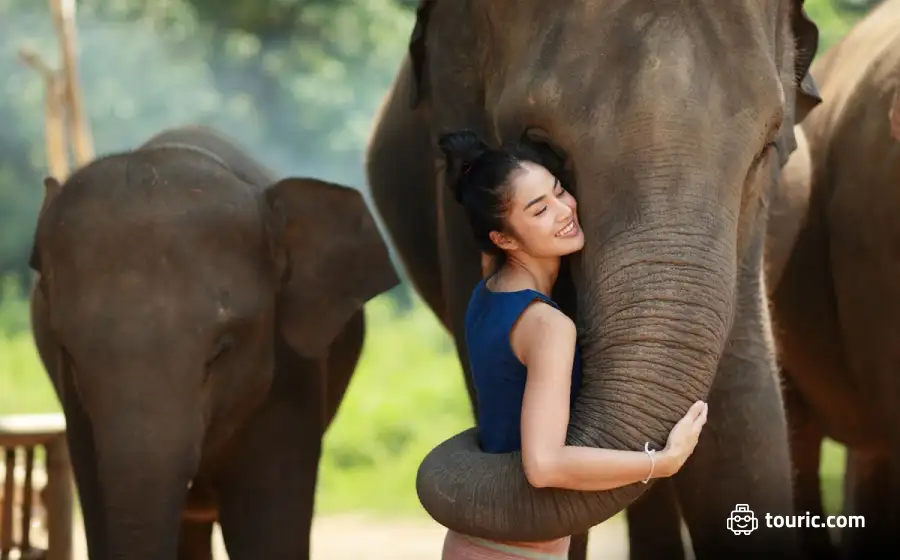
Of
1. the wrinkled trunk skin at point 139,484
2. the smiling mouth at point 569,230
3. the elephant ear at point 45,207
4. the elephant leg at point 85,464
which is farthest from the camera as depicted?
the elephant ear at point 45,207

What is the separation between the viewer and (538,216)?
272 cm

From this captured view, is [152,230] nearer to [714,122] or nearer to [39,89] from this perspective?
[714,122]

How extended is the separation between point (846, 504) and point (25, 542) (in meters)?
2.85

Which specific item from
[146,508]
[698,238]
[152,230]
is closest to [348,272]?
[152,230]

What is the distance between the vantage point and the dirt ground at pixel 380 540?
20.6 feet

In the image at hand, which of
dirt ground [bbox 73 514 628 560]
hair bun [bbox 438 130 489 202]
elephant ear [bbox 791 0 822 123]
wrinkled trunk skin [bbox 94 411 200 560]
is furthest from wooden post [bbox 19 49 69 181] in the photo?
hair bun [bbox 438 130 489 202]

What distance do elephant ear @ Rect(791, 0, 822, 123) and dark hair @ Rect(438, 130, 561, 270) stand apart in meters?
0.82

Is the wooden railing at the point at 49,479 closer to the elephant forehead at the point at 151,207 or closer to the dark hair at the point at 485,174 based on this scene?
the elephant forehead at the point at 151,207

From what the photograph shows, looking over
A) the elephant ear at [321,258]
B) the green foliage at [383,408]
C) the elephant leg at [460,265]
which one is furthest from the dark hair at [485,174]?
the green foliage at [383,408]

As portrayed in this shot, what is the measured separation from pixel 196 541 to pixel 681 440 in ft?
8.13

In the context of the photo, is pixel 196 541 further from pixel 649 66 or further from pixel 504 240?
pixel 649 66

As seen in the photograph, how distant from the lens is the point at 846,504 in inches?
234

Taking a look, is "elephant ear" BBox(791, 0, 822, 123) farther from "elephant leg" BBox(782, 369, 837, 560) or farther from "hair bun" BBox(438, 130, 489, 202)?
"elephant leg" BBox(782, 369, 837, 560)

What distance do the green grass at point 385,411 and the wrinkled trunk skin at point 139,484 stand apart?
4194 millimetres
